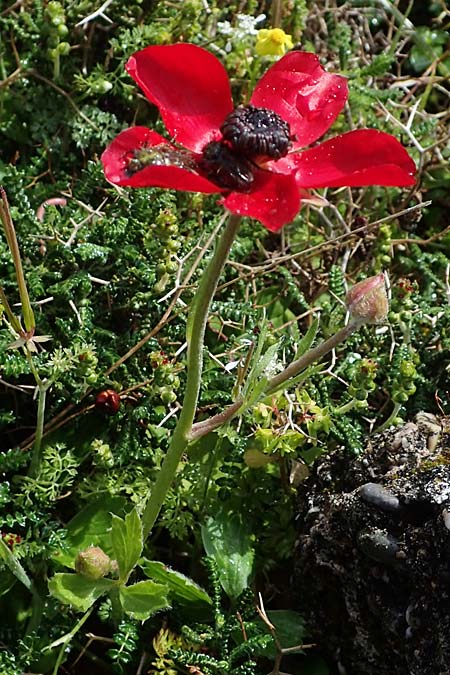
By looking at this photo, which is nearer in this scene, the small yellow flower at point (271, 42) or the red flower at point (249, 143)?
the red flower at point (249, 143)

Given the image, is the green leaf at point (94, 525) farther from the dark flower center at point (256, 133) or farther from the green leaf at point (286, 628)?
the dark flower center at point (256, 133)

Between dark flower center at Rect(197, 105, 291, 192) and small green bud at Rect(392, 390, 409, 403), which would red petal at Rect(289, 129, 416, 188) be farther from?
small green bud at Rect(392, 390, 409, 403)

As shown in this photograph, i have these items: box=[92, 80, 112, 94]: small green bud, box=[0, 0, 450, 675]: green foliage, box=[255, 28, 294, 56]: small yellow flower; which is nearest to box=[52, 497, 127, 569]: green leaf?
box=[0, 0, 450, 675]: green foliage

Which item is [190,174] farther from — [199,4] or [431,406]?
[199,4]

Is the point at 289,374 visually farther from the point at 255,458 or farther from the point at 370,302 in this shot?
the point at 255,458

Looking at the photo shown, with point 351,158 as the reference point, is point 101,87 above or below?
below

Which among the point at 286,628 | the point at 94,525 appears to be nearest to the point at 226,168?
the point at 94,525

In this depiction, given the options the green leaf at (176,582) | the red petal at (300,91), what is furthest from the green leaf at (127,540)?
the red petal at (300,91)
